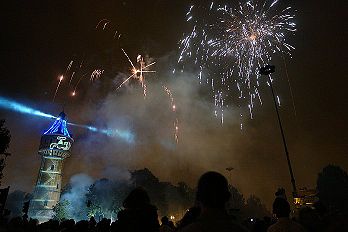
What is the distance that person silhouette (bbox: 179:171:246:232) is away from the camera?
3041 millimetres

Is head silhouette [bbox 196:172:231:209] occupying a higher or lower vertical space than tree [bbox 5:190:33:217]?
lower

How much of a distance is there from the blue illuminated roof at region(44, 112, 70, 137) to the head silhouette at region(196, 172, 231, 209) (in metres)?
72.7

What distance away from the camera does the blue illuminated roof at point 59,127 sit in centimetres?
7062

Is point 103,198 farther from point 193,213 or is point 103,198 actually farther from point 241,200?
point 193,213

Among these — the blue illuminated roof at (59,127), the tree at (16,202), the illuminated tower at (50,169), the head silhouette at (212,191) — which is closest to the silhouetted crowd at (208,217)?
the head silhouette at (212,191)

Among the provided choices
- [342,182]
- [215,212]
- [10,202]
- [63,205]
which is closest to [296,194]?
[215,212]

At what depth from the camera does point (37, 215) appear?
199 ft

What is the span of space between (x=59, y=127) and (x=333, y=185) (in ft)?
208

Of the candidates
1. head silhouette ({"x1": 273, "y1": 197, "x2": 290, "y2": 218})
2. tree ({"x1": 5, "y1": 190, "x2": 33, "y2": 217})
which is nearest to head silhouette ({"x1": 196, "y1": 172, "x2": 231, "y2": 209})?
head silhouette ({"x1": 273, "y1": 197, "x2": 290, "y2": 218})

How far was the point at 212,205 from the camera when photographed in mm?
3297

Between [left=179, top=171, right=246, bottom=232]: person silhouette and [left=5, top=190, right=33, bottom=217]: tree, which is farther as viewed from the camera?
[left=5, top=190, right=33, bottom=217]: tree

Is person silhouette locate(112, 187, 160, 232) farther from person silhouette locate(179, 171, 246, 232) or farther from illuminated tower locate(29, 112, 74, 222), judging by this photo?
illuminated tower locate(29, 112, 74, 222)

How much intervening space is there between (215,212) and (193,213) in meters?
3.75

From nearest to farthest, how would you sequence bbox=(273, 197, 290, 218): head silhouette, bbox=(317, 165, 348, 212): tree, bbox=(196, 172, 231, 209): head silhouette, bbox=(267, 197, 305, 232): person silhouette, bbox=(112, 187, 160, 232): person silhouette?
bbox=(196, 172, 231, 209): head silhouette → bbox=(112, 187, 160, 232): person silhouette → bbox=(267, 197, 305, 232): person silhouette → bbox=(273, 197, 290, 218): head silhouette → bbox=(317, 165, 348, 212): tree
